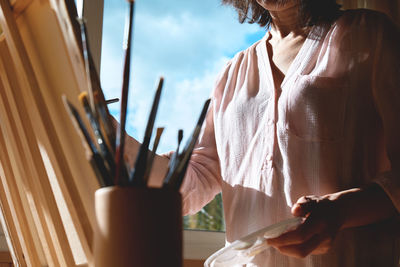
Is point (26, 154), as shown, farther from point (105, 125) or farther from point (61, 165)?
point (105, 125)

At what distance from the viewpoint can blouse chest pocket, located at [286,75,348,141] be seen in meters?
0.90

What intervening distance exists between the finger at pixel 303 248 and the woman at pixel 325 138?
42 millimetres

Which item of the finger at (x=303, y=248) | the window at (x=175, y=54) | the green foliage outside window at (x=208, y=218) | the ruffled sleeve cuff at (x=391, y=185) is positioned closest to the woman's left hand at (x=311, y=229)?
the finger at (x=303, y=248)

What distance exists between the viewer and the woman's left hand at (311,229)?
0.66 meters

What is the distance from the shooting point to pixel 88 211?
0.44m

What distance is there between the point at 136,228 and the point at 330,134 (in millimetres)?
641

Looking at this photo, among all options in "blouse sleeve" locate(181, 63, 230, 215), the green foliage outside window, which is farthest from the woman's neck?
the green foliage outside window

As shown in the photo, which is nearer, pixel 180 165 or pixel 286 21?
pixel 180 165

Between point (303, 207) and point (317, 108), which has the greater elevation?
point (317, 108)

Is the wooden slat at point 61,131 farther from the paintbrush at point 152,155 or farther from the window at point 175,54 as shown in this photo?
the window at point 175,54

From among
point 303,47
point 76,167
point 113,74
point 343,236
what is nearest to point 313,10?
point 303,47

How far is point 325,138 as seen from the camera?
89 cm

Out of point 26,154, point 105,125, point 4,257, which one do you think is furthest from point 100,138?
point 4,257

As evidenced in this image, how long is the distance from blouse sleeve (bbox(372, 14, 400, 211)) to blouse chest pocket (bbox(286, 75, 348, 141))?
0.06m
